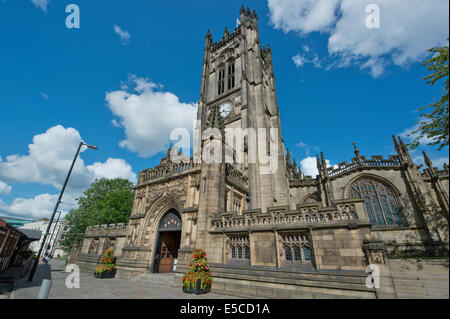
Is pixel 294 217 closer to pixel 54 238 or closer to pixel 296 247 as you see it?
pixel 296 247

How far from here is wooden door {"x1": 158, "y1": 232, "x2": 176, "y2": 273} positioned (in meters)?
14.0

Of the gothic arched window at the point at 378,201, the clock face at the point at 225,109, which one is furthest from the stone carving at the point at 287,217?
the clock face at the point at 225,109

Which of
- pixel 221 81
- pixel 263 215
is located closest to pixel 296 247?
pixel 263 215

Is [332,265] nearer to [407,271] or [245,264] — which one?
[407,271]

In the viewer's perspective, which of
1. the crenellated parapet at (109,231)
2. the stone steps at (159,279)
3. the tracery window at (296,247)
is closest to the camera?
the tracery window at (296,247)

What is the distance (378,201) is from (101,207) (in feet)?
125

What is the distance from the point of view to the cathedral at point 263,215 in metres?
7.07

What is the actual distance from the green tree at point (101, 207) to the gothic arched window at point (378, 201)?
32450mm

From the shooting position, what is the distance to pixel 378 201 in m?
20.1

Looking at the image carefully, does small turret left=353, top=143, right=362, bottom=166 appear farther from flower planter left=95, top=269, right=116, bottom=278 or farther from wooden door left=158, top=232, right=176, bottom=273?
flower planter left=95, top=269, right=116, bottom=278

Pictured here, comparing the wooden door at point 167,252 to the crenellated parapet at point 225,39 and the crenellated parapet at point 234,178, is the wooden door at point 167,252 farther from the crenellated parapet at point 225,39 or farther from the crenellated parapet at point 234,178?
the crenellated parapet at point 225,39

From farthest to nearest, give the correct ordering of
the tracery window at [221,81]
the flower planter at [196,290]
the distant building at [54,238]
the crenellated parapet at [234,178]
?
the distant building at [54,238] → the tracery window at [221,81] → the crenellated parapet at [234,178] → the flower planter at [196,290]

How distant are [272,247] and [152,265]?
9.45m
